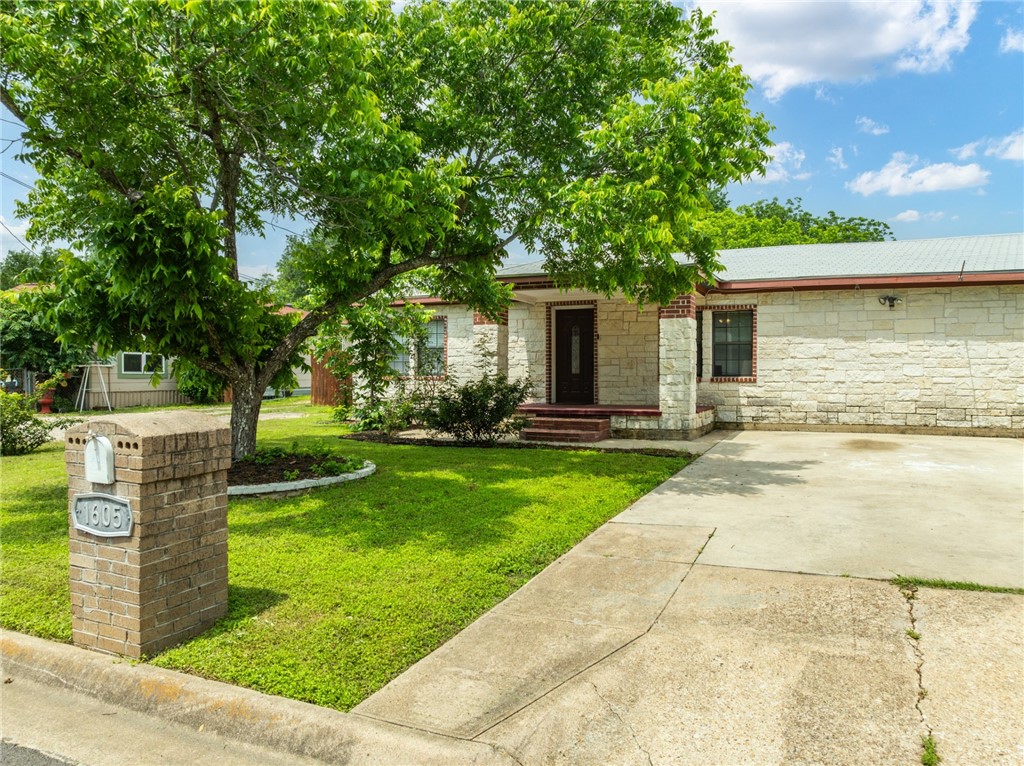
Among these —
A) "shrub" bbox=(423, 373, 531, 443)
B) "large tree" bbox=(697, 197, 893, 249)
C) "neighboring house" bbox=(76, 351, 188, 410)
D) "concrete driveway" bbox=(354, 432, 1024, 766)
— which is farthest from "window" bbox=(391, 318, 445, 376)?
"large tree" bbox=(697, 197, 893, 249)

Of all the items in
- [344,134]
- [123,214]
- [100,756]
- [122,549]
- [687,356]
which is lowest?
[100,756]

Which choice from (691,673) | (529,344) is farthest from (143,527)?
(529,344)

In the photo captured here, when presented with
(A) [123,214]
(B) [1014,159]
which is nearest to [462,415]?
(A) [123,214]

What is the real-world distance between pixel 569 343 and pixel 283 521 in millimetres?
10417

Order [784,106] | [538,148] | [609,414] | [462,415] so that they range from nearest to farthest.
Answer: [538,148]
[462,415]
[609,414]
[784,106]

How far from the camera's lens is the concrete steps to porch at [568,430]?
41.4 feet

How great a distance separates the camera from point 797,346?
14172 millimetres

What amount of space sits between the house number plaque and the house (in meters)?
9.89

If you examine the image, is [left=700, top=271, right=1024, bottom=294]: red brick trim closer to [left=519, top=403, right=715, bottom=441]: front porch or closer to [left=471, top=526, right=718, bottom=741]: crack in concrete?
[left=519, top=403, right=715, bottom=441]: front porch

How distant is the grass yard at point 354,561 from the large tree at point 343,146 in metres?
2.14

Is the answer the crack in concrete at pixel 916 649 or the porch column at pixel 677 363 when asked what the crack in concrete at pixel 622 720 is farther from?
the porch column at pixel 677 363

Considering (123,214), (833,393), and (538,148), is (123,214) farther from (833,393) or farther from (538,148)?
(833,393)

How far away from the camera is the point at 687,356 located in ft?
41.6

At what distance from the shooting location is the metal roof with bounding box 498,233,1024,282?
531 inches
